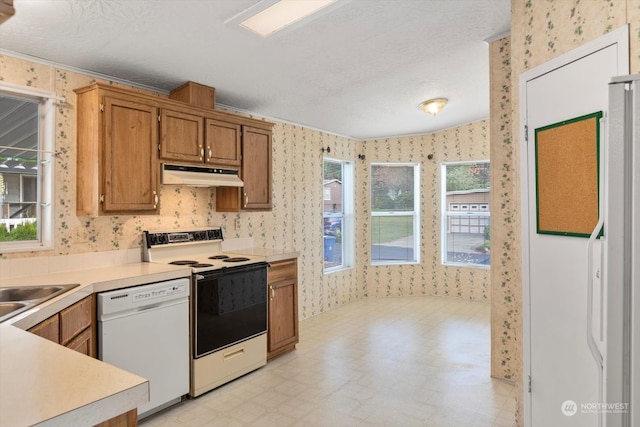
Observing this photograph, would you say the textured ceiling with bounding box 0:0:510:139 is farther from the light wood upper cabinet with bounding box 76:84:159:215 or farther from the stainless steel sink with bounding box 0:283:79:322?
the stainless steel sink with bounding box 0:283:79:322

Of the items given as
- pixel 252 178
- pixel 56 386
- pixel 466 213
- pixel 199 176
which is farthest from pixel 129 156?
pixel 466 213

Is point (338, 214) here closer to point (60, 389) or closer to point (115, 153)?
point (115, 153)

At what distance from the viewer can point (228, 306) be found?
3.08m

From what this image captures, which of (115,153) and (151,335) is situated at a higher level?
(115,153)

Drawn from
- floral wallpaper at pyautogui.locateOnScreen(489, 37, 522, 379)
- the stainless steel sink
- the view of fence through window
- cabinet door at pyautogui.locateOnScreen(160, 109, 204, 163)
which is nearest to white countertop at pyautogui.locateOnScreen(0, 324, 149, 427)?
the stainless steel sink

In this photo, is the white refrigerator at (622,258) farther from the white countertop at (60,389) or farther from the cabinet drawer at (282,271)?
the cabinet drawer at (282,271)

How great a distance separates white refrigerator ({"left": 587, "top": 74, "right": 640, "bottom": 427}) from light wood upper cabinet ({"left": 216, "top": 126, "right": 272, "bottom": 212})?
3071mm

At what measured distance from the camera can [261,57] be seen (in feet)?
9.25

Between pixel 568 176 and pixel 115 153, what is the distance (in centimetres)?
287

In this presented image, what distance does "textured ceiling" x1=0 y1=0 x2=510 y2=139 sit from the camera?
2.16 m

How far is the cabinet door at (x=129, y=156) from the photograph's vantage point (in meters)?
2.74

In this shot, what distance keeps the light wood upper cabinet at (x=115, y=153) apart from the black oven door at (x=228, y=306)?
30.7 inches

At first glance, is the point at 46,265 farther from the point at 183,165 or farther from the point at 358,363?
the point at 358,363

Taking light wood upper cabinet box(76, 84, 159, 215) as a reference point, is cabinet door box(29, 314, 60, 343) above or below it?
below
